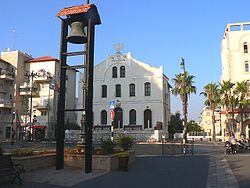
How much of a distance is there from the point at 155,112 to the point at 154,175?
47209 mm

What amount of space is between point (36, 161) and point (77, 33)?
18.6 ft

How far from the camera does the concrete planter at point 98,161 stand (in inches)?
535

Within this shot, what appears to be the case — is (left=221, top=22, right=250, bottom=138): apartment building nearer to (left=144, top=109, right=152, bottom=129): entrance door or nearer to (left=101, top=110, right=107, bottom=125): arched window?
(left=144, top=109, right=152, bottom=129): entrance door

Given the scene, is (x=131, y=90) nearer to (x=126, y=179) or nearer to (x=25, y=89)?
(x=25, y=89)

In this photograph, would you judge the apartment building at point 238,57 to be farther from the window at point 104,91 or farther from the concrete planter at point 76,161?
the concrete planter at point 76,161

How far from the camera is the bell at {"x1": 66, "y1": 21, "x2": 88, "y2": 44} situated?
13961mm

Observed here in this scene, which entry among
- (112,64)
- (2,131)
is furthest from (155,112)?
(2,131)

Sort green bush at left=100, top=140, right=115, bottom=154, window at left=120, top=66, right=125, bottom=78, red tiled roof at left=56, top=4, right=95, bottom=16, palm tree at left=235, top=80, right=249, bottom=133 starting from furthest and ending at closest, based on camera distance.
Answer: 1. window at left=120, top=66, right=125, bottom=78
2. palm tree at left=235, top=80, right=249, bottom=133
3. green bush at left=100, top=140, right=115, bottom=154
4. red tiled roof at left=56, top=4, right=95, bottom=16

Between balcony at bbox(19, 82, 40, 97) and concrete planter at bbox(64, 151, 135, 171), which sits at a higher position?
balcony at bbox(19, 82, 40, 97)

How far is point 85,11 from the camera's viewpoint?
13.7 metres

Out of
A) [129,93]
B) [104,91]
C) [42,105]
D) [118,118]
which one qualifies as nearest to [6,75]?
[42,105]

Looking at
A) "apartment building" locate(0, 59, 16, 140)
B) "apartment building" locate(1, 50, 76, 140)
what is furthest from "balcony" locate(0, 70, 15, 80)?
"apartment building" locate(1, 50, 76, 140)

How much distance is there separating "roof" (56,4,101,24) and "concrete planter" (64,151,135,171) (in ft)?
19.5

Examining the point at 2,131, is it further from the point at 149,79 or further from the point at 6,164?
the point at 6,164
